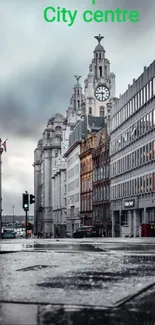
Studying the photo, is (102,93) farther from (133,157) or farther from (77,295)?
(77,295)

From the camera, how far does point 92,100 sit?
175m

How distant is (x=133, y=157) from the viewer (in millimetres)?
72312

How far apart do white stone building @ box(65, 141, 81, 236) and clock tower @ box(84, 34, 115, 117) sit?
28.3m

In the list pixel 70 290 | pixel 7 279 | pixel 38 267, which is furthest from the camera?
pixel 38 267

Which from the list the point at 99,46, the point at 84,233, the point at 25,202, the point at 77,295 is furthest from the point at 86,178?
the point at 77,295

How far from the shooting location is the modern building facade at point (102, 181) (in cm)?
9329

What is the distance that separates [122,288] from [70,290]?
2.69 feet

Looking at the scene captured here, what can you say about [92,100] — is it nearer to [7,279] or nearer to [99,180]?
[99,180]

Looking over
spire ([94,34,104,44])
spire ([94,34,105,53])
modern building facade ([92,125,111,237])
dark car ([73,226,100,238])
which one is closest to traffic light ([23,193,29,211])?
dark car ([73,226,100,238])

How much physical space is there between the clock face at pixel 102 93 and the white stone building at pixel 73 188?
107 feet

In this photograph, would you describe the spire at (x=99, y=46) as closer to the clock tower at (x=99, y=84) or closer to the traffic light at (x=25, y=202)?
the clock tower at (x=99, y=84)

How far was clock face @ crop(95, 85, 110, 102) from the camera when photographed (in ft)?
582

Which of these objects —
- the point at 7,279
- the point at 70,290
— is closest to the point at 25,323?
the point at 70,290

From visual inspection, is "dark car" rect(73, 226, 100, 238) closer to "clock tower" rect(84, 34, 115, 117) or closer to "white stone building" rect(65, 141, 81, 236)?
"white stone building" rect(65, 141, 81, 236)
